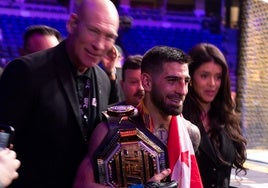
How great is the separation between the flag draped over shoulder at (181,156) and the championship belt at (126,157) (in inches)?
3.3

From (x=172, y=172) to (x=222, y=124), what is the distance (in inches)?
26.0

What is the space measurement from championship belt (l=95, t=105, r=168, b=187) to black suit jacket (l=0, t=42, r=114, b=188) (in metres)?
0.14

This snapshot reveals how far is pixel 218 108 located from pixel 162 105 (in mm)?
641

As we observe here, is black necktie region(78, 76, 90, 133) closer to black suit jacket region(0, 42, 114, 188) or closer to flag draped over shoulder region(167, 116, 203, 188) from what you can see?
black suit jacket region(0, 42, 114, 188)

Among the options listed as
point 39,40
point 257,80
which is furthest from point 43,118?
point 257,80

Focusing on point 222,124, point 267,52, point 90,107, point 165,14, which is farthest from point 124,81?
point 165,14

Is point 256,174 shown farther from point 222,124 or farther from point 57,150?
point 57,150

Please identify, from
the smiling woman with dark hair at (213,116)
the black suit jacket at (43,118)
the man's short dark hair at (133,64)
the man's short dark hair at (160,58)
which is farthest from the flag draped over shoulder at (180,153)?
the man's short dark hair at (133,64)

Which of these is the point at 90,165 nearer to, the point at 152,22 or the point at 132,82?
the point at 132,82

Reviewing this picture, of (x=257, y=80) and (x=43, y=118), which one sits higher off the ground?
(x=43, y=118)

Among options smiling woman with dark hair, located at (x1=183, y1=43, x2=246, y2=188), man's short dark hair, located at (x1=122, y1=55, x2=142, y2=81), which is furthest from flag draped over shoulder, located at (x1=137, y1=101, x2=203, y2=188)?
man's short dark hair, located at (x1=122, y1=55, x2=142, y2=81)

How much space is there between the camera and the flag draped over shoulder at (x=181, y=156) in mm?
1569

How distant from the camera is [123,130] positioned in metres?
1.46

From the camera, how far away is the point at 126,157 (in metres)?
1.43
